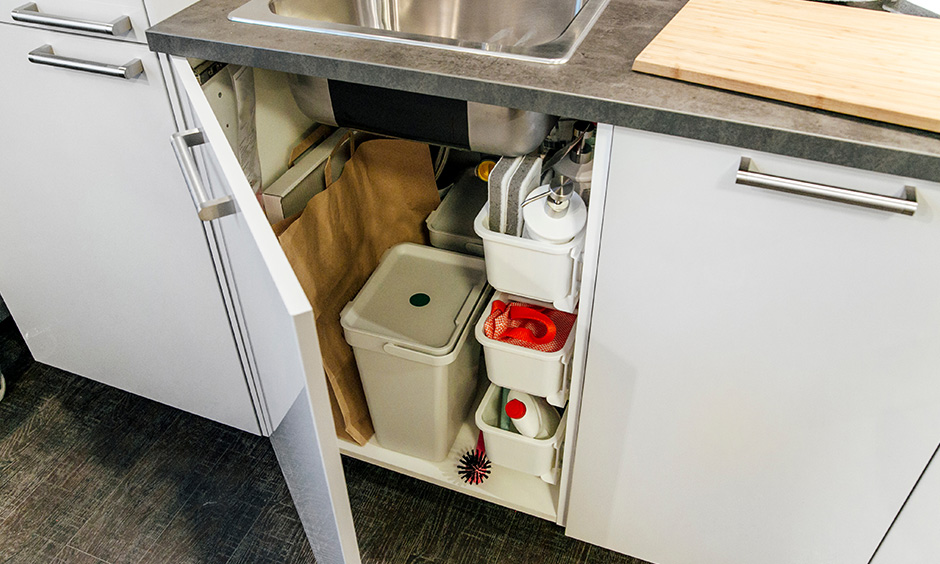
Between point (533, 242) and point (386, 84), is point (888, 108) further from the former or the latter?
point (386, 84)

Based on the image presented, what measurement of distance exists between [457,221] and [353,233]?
20cm

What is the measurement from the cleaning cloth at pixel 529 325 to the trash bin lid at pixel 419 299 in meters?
0.10

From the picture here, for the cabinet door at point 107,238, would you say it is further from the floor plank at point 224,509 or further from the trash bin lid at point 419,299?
the trash bin lid at point 419,299

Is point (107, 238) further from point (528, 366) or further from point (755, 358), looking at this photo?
point (755, 358)

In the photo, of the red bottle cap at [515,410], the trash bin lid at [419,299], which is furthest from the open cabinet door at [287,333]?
the red bottle cap at [515,410]

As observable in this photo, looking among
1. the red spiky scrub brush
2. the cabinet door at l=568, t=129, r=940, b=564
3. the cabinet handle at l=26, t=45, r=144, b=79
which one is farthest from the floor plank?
the cabinet handle at l=26, t=45, r=144, b=79

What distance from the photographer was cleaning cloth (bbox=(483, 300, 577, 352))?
3.71 ft

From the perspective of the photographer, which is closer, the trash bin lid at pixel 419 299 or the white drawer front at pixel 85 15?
the white drawer front at pixel 85 15

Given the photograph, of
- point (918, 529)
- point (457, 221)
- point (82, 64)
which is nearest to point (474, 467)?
point (457, 221)

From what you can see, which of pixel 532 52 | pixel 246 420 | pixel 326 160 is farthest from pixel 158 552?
pixel 532 52

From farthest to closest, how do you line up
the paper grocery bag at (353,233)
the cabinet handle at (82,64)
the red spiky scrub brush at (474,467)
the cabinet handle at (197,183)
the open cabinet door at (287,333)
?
1. the red spiky scrub brush at (474,467)
2. the paper grocery bag at (353,233)
3. the cabinet handle at (82,64)
4. the cabinet handle at (197,183)
5. the open cabinet door at (287,333)

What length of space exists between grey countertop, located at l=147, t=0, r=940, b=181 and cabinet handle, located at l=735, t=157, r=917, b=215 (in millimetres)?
27

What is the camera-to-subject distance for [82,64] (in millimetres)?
1083

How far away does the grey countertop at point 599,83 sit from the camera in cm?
77
